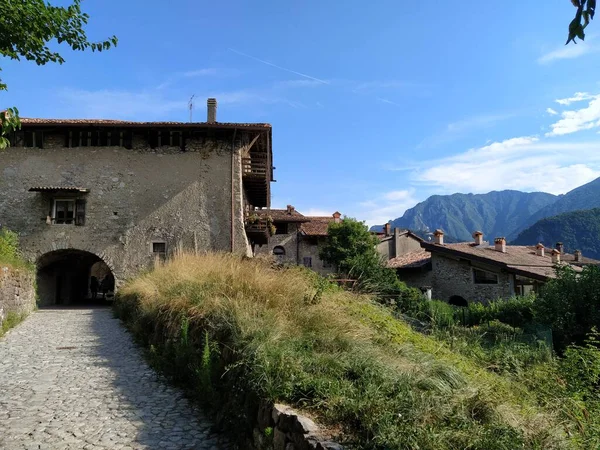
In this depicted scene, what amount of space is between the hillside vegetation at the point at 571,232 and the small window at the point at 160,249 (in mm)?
97676

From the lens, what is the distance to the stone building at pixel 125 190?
2025cm

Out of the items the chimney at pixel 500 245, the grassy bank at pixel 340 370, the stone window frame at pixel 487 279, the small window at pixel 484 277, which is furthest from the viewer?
the chimney at pixel 500 245

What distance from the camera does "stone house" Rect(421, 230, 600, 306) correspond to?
2533 cm

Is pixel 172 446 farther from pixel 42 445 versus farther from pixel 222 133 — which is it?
pixel 222 133

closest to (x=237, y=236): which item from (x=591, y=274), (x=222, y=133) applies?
(x=222, y=133)

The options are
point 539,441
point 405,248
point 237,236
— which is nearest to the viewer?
point 539,441

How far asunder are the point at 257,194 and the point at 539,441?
24.9 metres

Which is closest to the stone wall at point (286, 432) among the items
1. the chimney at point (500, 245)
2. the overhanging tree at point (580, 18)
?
the overhanging tree at point (580, 18)

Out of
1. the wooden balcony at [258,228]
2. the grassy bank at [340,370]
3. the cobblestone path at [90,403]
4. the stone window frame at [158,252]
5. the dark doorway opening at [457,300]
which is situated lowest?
the dark doorway opening at [457,300]

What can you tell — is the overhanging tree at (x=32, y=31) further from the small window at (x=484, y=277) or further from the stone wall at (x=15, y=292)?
the small window at (x=484, y=277)

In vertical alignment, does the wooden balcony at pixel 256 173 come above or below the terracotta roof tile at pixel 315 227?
above

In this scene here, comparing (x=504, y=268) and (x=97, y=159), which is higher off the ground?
(x=97, y=159)

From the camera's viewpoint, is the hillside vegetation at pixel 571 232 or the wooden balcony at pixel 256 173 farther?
the hillside vegetation at pixel 571 232

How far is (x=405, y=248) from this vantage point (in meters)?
42.4
